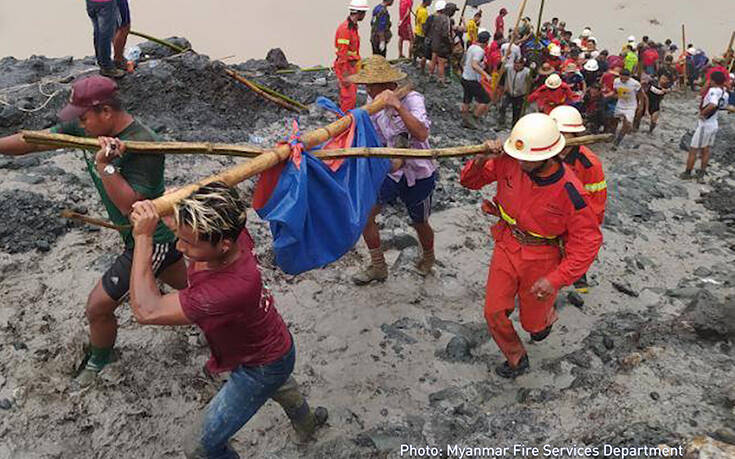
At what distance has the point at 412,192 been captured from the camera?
16.3 ft

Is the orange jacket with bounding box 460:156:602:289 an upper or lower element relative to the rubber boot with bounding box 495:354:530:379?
upper

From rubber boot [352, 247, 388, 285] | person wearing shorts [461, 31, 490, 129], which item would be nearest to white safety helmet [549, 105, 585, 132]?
rubber boot [352, 247, 388, 285]

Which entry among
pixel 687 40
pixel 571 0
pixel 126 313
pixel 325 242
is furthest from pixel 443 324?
pixel 571 0

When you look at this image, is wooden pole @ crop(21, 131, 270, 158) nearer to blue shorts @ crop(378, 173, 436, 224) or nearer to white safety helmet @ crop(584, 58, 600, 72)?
blue shorts @ crop(378, 173, 436, 224)

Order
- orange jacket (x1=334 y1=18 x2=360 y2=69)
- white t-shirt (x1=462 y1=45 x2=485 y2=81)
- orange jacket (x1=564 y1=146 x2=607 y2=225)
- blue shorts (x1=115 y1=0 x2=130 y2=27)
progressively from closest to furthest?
orange jacket (x1=564 y1=146 x2=607 y2=225), blue shorts (x1=115 y1=0 x2=130 y2=27), orange jacket (x1=334 y1=18 x2=360 y2=69), white t-shirt (x1=462 y1=45 x2=485 y2=81)

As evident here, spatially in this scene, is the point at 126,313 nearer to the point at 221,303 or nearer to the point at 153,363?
the point at 153,363

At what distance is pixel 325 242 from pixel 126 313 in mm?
1919

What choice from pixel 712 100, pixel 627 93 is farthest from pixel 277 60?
pixel 712 100

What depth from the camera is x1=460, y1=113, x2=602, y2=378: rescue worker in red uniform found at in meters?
3.62

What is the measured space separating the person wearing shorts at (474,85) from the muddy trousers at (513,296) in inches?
252

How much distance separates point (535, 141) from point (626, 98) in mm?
7661

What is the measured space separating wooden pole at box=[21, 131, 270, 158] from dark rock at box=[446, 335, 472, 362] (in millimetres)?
2256

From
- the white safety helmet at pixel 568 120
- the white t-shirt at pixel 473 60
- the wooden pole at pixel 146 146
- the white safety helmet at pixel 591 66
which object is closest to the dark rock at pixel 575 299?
the white safety helmet at pixel 568 120

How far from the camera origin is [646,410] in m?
3.44
